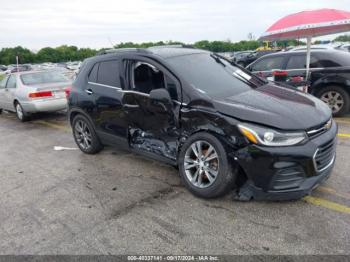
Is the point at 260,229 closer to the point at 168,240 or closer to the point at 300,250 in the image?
the point at 300,250

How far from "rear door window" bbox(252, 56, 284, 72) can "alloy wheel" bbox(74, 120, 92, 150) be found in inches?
201

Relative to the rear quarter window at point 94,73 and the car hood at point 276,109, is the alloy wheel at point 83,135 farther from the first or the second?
the car hood at point 276,109

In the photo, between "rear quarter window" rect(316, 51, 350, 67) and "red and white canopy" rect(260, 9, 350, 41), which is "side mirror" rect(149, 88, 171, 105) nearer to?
"red and white canopy" rect(260, 9, 350, 41)

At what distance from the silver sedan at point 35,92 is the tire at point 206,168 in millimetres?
5507

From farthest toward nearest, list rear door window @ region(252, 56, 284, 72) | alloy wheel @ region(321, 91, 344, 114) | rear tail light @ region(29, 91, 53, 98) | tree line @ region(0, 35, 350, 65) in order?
tree line @ region(0, 35, 350, 65) < rear tail light @ region(29, 91, 53, 98) < rear door window @ region(252, 56, 284, 72) < alloy wheel @ region(321, 91, 344, 114)

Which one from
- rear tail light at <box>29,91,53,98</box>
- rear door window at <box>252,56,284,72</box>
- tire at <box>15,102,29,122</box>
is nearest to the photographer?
rear door window at <box>252,56,284,72</box>

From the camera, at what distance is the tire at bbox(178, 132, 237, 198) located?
324cm

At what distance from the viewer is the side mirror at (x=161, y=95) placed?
363 centimetres

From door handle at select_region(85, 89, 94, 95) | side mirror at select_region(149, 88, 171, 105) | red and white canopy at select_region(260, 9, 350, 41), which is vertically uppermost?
red and white canopy at select_region(260, 9, 350, 41)

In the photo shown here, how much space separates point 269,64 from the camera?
7.99 metres

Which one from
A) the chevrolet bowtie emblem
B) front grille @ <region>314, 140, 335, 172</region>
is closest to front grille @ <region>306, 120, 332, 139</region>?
the chevrolet bowtie emblem

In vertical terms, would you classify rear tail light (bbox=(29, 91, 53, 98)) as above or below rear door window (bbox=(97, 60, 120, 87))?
below

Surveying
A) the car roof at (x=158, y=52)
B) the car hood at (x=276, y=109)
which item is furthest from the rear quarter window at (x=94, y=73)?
the car hood at (x=276, y=109)

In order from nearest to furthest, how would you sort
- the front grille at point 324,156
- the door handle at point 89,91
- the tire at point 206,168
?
the front grille at point 324,156
the tire at point 206,168
the door handle at point 89,91
